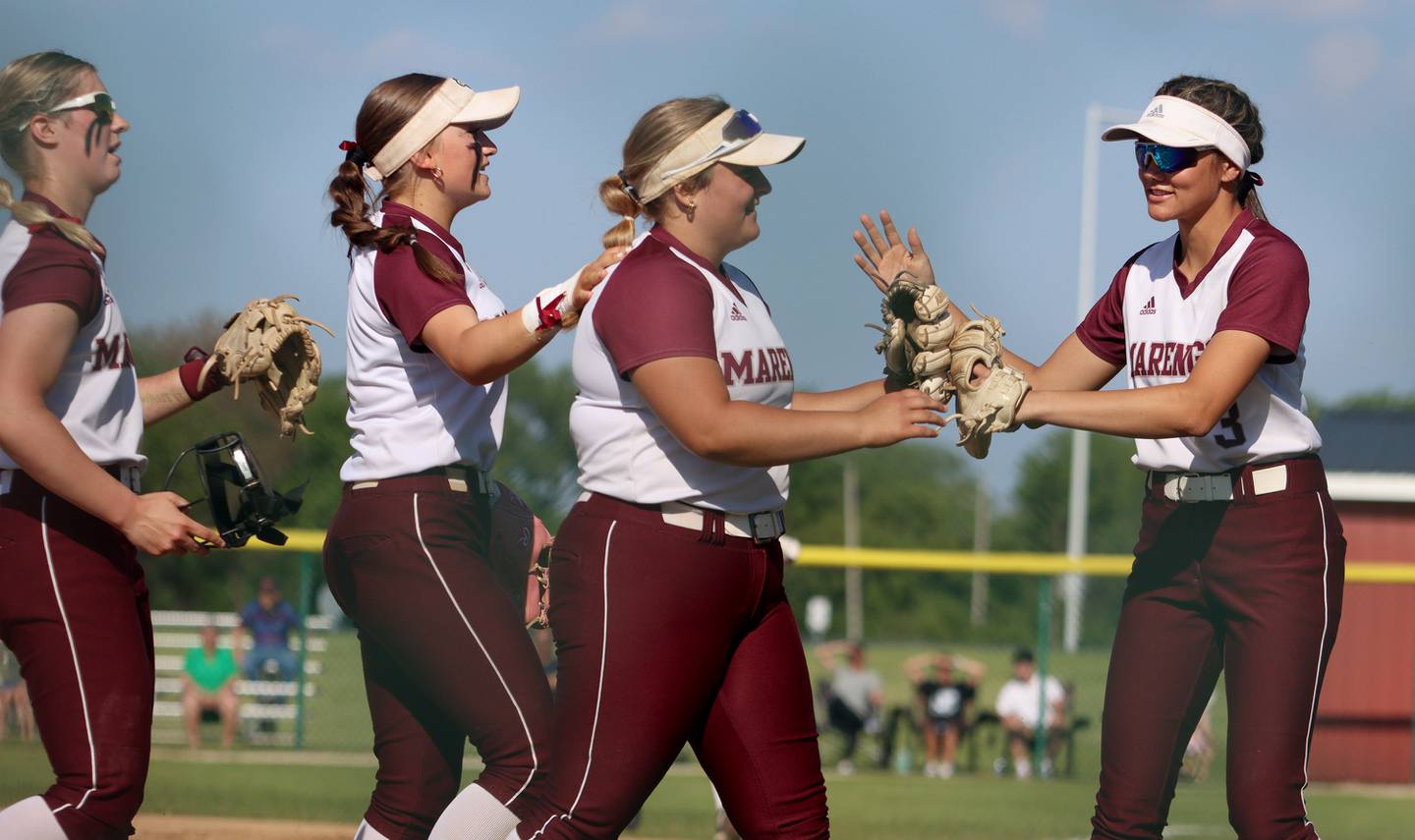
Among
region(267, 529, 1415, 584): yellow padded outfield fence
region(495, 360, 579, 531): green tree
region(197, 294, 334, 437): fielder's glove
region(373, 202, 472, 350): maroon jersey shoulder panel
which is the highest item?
region(373, 202, 472, 350): maroon jersey shoulder panel

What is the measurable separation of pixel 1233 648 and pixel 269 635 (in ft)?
33.7

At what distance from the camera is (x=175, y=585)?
3581cm

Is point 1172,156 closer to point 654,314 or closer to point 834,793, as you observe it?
point 654,314

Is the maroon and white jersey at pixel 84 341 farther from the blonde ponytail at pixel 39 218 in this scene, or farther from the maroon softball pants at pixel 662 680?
the maroon softball pants at pixel 662 680

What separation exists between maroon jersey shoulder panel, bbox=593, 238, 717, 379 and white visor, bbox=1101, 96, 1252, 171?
131cm

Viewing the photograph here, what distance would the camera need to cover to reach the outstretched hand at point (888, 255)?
422 cm

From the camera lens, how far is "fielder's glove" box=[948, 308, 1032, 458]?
11.7ft

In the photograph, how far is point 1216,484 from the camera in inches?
154

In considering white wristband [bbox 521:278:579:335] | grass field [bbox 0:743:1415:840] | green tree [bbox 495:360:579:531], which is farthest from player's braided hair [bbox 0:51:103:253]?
green tree [bbox 495:360:579:531]

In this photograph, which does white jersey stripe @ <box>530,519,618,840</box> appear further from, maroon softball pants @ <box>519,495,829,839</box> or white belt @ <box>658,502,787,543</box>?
white belt @ <box>658,502,787,543</box>

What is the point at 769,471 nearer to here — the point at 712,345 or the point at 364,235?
the point at 712,345

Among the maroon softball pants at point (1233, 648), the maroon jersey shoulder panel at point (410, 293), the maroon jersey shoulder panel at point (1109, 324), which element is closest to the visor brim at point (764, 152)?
the maroon jersey shoulder panel at point (410, 293)

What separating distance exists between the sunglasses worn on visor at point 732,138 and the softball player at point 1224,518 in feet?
3.10

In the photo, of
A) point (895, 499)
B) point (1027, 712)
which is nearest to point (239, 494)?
point (1027, 712)
